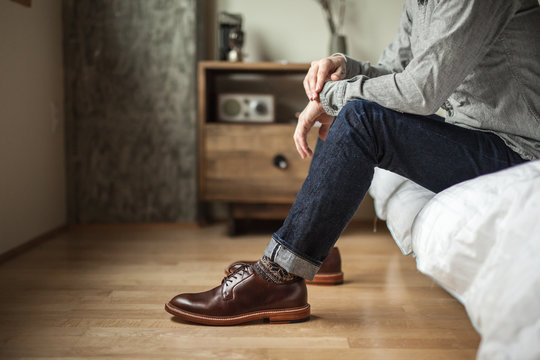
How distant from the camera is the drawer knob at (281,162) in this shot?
Result: 193 cm

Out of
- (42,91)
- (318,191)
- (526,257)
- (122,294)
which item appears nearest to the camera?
(526,257)

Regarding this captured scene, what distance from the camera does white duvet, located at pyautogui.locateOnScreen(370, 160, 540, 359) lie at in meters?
0.62

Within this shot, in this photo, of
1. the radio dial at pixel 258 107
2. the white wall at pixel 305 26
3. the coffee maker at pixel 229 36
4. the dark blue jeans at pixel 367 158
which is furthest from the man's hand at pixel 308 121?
the white wall at pixel 305 26

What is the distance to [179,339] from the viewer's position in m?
0.97

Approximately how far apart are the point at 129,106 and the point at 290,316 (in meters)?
1.39

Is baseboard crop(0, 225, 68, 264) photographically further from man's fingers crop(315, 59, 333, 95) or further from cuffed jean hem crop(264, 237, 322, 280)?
man's fingers crop(315, 59, 333, 95)

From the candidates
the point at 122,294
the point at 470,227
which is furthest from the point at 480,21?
the point at 122,294

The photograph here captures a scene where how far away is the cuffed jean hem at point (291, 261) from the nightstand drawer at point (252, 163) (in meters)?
0.97

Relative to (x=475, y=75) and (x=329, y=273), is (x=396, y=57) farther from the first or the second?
(x=329, y=273)

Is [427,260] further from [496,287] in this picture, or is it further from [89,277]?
[89,277]

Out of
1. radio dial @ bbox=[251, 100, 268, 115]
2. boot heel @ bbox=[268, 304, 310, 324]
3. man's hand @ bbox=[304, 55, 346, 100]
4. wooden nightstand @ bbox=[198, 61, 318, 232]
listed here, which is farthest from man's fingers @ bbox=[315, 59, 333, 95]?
radio dial @ bbox=[251, 100, 268, 115]

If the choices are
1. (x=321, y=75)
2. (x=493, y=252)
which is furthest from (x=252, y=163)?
(x=493, y=252)

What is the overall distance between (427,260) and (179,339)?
53cm

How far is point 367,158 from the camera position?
0.94 meters
